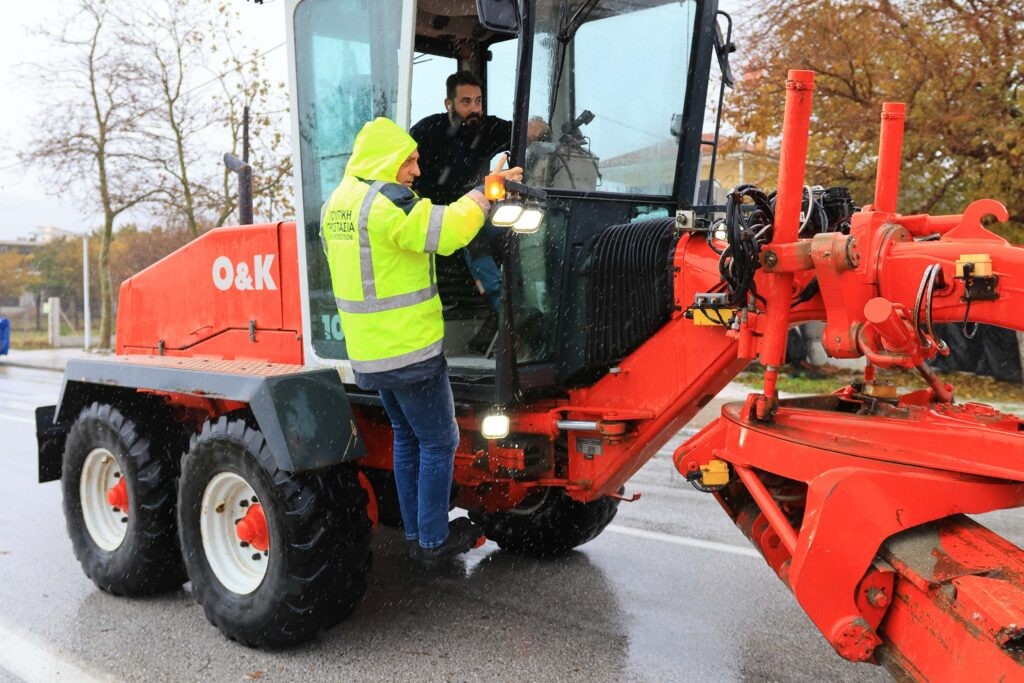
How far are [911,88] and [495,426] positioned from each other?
34.9ft

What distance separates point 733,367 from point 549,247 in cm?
94

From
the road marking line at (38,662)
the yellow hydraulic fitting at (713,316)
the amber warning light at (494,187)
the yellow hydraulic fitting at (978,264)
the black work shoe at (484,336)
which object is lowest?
the road marking line at (38,662)

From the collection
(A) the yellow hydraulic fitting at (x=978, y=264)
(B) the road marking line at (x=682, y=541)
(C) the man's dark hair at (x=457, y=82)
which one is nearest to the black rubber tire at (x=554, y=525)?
(B) the road marking line at (x=682, y=541)

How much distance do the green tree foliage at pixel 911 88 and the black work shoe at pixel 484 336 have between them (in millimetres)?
9462

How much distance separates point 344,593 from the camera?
13.0ft

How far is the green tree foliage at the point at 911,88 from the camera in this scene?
39.0 ft

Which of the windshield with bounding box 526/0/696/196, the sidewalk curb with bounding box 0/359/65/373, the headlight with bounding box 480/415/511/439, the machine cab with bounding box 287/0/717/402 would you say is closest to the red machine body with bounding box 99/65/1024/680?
the machine cab with bounding box 287/0/717/402

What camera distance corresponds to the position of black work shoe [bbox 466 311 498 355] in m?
4.54

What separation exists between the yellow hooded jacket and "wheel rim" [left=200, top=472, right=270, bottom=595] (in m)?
0.97

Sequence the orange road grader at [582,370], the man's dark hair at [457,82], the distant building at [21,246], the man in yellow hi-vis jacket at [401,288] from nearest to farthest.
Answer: the orange road grader at [582,370] < the man in yellow hi-vis jacket at [401,288] < the man's dark hair at [457,82] < the distant building at [21,246]

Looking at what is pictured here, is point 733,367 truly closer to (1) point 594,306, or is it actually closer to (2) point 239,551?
(1) point 594,306

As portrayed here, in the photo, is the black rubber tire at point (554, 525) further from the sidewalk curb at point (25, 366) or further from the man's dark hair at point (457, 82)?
the sidewalk curb at point (25, 366)

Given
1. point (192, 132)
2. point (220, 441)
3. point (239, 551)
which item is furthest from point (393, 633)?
→ point (192, 132)

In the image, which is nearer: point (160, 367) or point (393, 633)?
point (393, 633)
